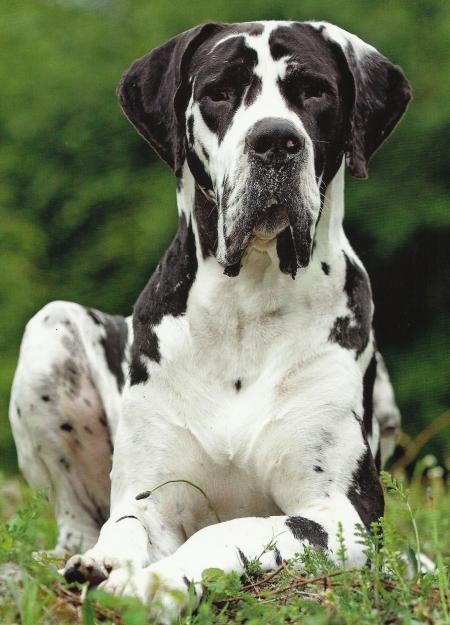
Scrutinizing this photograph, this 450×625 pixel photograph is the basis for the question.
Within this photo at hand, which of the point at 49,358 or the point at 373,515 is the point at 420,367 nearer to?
the point at 49,358

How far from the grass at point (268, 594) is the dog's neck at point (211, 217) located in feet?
3.84

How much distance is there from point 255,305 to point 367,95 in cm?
82

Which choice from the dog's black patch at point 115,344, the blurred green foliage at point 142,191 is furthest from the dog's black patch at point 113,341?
the blurred green foliage at point 142,191

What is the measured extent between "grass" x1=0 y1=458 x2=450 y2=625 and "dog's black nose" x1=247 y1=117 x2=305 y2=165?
1.06m

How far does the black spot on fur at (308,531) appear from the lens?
3557 millimetres

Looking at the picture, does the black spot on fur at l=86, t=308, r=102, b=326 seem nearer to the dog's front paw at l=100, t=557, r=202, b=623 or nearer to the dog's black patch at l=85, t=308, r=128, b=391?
the dog's black patch at l=85, t=308, r=128, b=391

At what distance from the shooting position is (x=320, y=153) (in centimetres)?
389

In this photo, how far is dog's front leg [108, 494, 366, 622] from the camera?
3.07 m

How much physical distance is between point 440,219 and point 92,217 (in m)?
2.22

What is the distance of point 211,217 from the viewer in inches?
160

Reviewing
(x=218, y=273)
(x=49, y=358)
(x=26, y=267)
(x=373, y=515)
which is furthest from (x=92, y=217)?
(x=373, y=515)

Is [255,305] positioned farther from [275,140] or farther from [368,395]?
[275,140]

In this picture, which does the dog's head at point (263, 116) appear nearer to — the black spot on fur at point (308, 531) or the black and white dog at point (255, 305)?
the black and white dog at point (255, 305)

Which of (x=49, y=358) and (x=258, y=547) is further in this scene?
(x=49, y=358)
